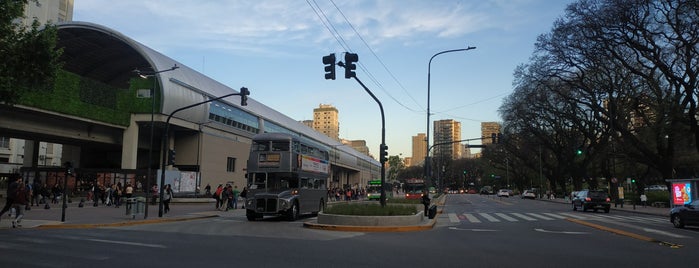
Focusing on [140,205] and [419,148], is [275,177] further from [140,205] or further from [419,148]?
[419,148]

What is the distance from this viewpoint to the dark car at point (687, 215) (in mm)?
19641

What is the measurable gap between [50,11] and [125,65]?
3399cm

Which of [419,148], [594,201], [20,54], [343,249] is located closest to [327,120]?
[419,148]

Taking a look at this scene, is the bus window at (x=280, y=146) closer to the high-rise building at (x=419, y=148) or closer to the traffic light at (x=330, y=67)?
the traffic light at (x=330, y=67)

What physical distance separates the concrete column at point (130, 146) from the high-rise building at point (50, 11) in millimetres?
34319

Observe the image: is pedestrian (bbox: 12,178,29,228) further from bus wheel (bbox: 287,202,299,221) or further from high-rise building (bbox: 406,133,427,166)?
high-rise building (bbox: 406,133,427,166)

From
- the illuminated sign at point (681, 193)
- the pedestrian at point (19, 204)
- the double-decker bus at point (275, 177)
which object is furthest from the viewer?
the illuminated sign at point (681, 193)

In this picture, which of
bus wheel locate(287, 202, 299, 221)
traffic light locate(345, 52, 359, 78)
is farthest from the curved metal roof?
traffic light locate(345, 52, 359, 78)

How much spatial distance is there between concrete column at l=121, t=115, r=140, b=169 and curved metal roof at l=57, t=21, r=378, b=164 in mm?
3790

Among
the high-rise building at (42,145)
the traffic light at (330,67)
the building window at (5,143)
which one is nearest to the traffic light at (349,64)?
the traffic light at (330,67)

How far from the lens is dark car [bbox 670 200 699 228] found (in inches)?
773

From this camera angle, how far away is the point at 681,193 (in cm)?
3006

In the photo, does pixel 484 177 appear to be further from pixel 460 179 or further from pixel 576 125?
pixel 576 125

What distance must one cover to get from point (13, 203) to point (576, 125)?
175 feet
